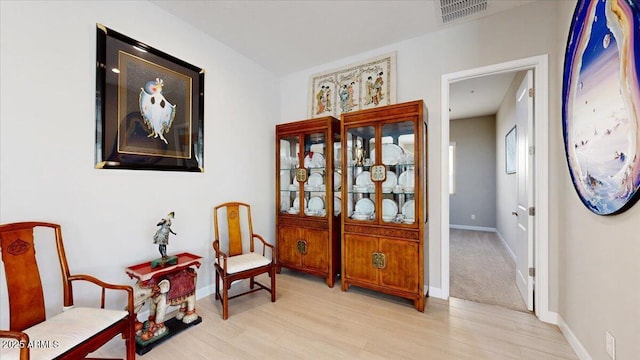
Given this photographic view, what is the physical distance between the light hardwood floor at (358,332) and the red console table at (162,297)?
0.30ft

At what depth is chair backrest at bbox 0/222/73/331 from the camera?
1.42m

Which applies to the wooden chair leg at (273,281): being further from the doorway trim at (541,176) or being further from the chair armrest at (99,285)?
the doorway trim at (541,176)

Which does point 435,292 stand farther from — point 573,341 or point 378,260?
point 573,341

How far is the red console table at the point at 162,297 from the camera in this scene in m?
1.89

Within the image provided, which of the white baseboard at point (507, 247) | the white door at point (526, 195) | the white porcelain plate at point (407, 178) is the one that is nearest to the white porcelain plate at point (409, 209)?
the white porcelain plate at point (407, 178)

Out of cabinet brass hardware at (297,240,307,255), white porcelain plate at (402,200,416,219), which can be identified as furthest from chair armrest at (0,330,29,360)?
white porcelain plate at (402,200,416,219)

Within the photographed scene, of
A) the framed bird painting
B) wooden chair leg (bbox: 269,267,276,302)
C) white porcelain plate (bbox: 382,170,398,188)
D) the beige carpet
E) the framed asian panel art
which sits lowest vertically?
the beige carpet

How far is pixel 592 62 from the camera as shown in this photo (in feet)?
4.93

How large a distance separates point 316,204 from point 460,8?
2511mm

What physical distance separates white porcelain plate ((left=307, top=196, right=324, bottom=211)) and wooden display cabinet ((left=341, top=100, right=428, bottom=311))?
0.41 m

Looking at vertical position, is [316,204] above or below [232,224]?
above

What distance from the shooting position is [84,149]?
189 centimetres

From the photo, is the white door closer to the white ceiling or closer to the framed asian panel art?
the white ceiling

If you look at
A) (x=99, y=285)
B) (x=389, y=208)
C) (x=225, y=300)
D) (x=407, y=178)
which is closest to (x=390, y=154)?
(x=407, y=178)
